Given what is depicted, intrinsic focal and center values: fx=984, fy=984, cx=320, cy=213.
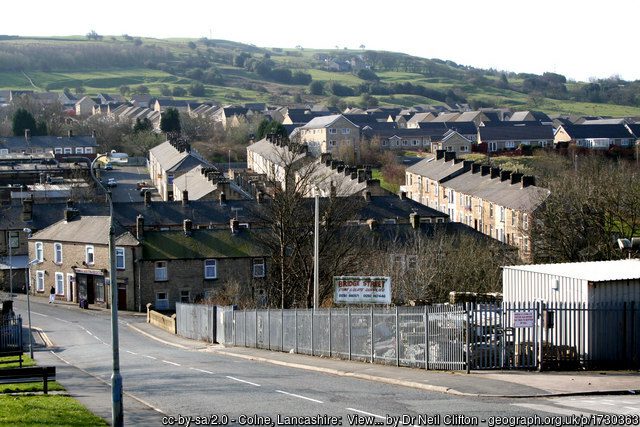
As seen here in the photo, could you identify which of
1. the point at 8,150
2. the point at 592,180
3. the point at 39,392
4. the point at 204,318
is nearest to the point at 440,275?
the point at 204,318

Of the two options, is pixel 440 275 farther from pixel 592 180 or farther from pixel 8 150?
pixel 8 150

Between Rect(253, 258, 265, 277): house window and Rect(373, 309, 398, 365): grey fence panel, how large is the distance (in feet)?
112

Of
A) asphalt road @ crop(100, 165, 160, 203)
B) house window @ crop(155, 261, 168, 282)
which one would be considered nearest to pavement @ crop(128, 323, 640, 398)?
house window @ crop(155, 261, 168, 282)

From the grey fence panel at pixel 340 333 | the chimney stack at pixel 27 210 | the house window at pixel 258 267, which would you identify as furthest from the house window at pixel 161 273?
the grey fence panel at pixel 340 333

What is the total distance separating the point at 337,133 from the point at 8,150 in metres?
51.4

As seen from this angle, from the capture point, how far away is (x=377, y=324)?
2886 centimetres

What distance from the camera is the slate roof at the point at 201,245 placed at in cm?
6269

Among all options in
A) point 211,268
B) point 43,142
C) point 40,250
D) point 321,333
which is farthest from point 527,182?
point 43,142

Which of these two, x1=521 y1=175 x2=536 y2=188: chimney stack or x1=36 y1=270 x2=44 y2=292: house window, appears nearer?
x1=36 y1=270 x2=44 y2=292: house window

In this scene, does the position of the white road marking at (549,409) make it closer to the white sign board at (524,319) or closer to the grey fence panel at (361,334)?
the white sign board at (524,319)

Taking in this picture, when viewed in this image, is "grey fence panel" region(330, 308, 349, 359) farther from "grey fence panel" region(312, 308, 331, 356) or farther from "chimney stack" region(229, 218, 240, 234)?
"chimney stack" region(229, 218, 240, 234)

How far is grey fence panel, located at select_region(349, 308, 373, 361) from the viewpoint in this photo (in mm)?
29609

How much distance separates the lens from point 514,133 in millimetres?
148500

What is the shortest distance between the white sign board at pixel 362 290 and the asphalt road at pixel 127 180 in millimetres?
69394
